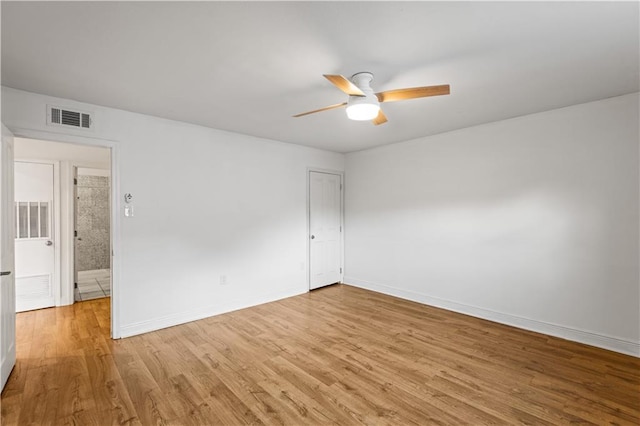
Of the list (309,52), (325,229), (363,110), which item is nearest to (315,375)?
(363,110)

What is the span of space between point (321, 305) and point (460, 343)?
1.97 m

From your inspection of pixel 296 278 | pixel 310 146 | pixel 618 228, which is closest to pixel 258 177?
pixel 310 146

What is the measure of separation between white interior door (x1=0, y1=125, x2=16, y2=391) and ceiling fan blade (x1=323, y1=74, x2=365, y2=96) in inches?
104

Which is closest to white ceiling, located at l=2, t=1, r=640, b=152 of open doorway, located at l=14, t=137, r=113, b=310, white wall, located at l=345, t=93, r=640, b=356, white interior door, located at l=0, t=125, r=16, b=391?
white wall, located at l=345, t=93, r=640, b=356

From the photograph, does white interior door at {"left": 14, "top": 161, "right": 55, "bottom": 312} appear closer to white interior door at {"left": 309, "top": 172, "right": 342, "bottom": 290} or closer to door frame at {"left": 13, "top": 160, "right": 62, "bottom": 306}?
door frame at {"left": 13, "top": 160, "right": 62, "bottom": 306}

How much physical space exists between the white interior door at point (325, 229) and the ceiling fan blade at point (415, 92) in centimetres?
300

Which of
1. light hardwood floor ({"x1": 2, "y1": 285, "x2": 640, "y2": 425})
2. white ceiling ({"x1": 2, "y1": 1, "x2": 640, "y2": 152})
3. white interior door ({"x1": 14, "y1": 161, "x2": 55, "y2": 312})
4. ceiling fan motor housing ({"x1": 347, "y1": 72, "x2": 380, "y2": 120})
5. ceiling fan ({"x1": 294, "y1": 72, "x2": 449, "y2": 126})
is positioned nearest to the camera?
white ceiling ({"x1": 2, "y1": 1, "x2": 640, "y2": 152})

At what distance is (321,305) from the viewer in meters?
4.47

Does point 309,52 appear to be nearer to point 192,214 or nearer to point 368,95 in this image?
point 368,95

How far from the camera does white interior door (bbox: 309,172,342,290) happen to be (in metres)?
5.29

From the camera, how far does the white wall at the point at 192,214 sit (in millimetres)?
3293

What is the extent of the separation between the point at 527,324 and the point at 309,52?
384 cm

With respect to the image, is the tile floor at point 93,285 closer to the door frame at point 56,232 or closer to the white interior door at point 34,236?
the door frame at point 56,232

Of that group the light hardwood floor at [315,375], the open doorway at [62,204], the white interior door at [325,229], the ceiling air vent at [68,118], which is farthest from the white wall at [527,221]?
the open doorway at [62,204]
